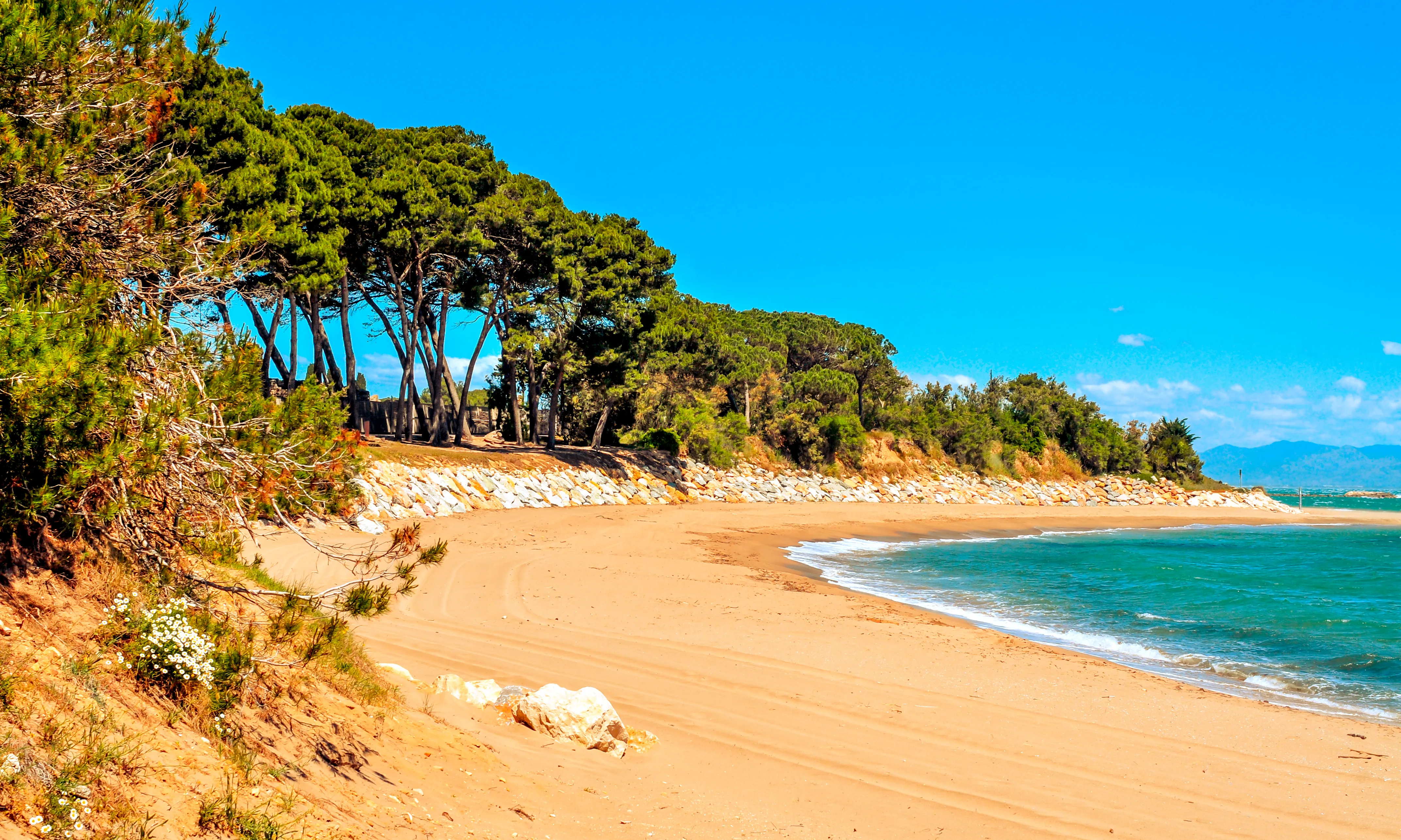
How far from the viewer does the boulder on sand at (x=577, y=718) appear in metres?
5.70

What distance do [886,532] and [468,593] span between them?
21.0 metres

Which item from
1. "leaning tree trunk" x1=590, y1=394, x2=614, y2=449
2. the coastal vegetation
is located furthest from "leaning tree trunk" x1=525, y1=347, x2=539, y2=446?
the coastal vegetation

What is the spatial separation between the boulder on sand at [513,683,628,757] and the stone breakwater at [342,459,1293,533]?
7.00ft

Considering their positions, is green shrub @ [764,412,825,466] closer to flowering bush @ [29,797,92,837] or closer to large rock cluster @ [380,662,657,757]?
large rock cluster @ [380,662,657,757]

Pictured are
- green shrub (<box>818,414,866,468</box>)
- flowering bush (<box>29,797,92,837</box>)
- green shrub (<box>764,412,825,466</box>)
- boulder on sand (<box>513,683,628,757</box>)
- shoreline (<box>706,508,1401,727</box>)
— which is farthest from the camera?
green shrub (<box>818,414,866,468</box>)

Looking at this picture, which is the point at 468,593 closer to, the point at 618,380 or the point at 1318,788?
the point at 1318,788

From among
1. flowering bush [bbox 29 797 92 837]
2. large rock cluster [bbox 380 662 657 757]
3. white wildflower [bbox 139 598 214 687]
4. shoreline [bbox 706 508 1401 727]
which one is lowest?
shoreline [bbox 706 508 1401 727]

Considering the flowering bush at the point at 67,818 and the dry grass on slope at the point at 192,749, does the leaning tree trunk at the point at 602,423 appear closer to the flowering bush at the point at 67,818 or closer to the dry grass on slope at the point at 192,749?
the dry grass on slope at the point at 192,749

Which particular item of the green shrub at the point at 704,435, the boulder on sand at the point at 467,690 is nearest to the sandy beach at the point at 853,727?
the boulder on sand at the point at 467,690

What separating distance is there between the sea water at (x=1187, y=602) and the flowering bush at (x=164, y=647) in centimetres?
1024

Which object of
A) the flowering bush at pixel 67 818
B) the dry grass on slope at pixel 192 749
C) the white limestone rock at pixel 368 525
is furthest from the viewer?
the white limestone rock at pixel 368 525

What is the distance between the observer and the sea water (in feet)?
33.6

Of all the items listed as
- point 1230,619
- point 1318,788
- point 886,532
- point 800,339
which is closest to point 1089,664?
point 1318,788

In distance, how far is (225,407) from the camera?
4633 millimetres
